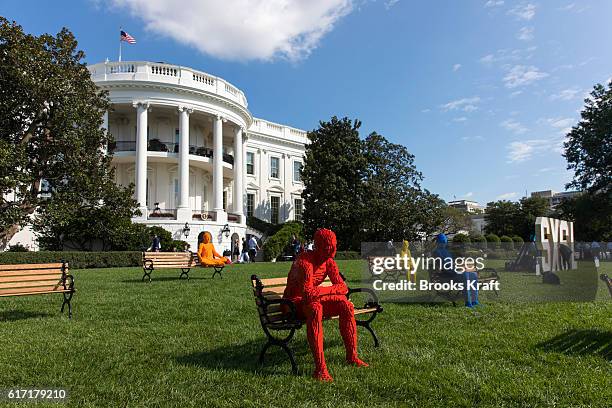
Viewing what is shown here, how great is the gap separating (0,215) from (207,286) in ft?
20.2

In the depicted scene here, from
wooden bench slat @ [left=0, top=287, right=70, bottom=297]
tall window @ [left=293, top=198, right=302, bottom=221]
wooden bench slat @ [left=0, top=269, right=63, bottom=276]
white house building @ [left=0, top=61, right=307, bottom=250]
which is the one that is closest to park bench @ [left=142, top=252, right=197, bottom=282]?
wooden bench slat @ [left=0, top=269, right=63, bottom=276]

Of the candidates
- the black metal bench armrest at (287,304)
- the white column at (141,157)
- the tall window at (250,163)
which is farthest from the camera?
the tall window at (250,163)

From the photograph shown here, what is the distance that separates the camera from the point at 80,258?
23125mm

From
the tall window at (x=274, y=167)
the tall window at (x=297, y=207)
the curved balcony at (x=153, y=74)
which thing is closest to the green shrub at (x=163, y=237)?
the curved balcony at (x=153, y=74)

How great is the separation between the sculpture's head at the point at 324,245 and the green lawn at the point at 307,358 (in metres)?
1.17

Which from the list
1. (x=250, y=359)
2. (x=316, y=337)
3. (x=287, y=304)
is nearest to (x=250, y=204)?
(x=250, y=359)

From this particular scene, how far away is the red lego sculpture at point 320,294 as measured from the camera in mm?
4562

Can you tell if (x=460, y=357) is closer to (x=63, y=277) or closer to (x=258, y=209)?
(x=63, y=277)

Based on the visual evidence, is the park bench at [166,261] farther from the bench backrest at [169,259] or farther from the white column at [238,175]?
the white column at [238,175]

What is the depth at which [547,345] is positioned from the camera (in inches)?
223

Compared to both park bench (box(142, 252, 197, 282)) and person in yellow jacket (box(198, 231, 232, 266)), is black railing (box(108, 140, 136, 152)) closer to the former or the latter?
park bench (box(142, 252, 197, 282))

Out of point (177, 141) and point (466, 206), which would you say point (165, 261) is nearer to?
point (177, 141)

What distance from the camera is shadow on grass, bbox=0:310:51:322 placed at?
781 cm

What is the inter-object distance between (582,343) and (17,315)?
891 centimetres
